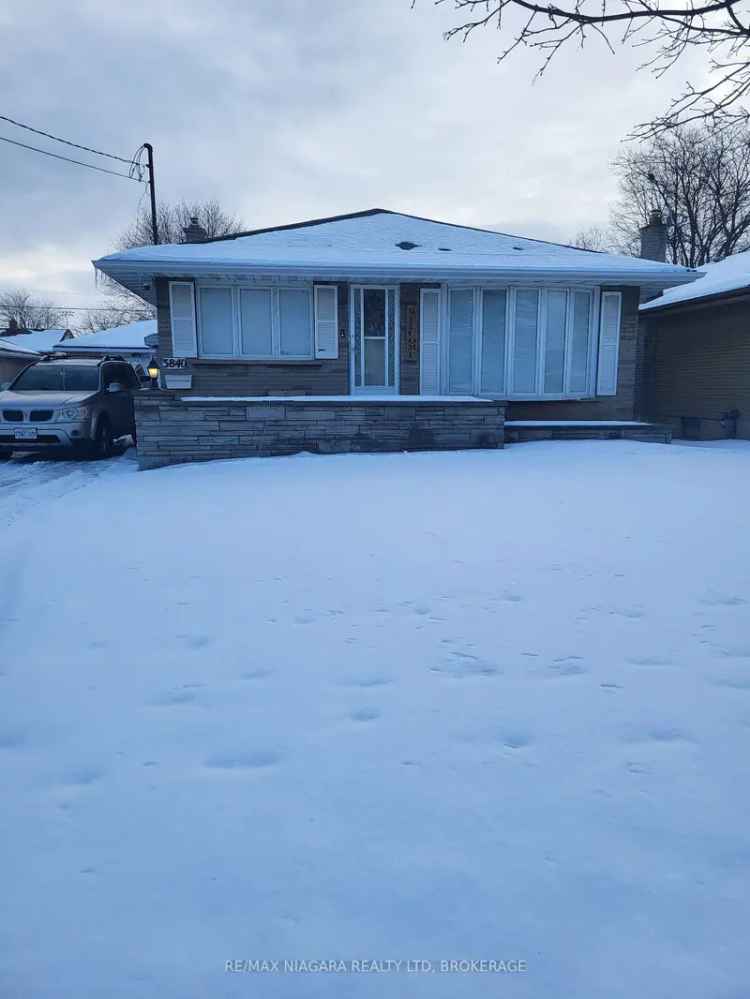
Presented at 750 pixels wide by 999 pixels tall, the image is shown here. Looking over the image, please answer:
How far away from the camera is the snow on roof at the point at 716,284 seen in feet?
46.8

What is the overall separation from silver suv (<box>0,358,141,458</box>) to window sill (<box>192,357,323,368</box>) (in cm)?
155

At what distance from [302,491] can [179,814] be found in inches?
198

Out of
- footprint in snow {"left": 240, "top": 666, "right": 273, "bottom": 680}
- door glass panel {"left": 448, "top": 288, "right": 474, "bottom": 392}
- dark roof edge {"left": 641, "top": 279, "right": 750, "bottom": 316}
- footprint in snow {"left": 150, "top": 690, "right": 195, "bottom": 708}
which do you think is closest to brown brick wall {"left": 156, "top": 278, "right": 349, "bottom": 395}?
door glass panel {"left": 448, "top": 288, "right": 474, "bottom": 392}

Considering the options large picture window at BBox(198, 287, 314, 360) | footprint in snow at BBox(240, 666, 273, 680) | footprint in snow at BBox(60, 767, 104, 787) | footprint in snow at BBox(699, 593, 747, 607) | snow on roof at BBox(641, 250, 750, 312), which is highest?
snow on roof at BBox(641, 250, 750, 312)

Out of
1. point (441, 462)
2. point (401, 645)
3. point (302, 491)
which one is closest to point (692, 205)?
point (441, 462)

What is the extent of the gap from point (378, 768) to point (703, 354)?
17.2 meters

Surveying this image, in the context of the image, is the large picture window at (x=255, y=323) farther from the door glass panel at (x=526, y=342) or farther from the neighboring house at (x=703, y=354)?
the neighboring house at (x=703, y=354)

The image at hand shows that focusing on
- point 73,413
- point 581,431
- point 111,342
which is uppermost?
point 111,342

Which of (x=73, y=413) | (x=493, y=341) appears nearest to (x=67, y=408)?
(x=73, y=413)

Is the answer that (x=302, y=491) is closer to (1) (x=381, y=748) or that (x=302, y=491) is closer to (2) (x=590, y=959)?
(1) (x=381, y=748)

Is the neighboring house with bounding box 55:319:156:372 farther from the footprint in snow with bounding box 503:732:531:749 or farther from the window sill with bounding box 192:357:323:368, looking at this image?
the footprint in snow with bounding box 503:732:531:749

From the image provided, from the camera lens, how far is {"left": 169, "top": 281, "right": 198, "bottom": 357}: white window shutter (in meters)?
11.7

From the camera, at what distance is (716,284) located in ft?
50.6

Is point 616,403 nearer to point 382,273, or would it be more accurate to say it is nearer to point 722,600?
point 382,273
